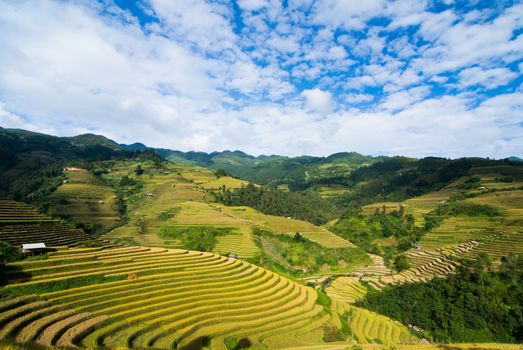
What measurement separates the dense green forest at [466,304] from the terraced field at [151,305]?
20942mm

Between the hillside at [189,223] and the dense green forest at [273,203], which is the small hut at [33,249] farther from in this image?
the dense green forest at [273,203]

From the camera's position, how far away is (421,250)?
68.8m

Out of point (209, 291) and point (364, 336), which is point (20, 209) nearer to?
point (209, 291)

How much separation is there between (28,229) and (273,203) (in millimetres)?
91151

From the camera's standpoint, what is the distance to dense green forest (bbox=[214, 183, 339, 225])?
111562 millimetres

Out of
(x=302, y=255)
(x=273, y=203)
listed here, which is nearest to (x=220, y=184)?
(x=273, y=203)

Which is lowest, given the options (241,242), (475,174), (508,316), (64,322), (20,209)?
(508,316)

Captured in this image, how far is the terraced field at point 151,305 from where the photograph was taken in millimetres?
16062

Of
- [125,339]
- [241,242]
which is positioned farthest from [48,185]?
[125,339]

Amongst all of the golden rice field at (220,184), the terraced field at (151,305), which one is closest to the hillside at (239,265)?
the terraced field at (151,305)

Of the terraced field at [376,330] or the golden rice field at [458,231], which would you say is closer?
the terraced field at [376,330]

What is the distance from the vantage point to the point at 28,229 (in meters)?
33.2

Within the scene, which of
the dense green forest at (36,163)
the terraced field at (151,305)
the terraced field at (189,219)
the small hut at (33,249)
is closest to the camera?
the terraced field at (151,305)

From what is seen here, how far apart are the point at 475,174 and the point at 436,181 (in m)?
17.9
